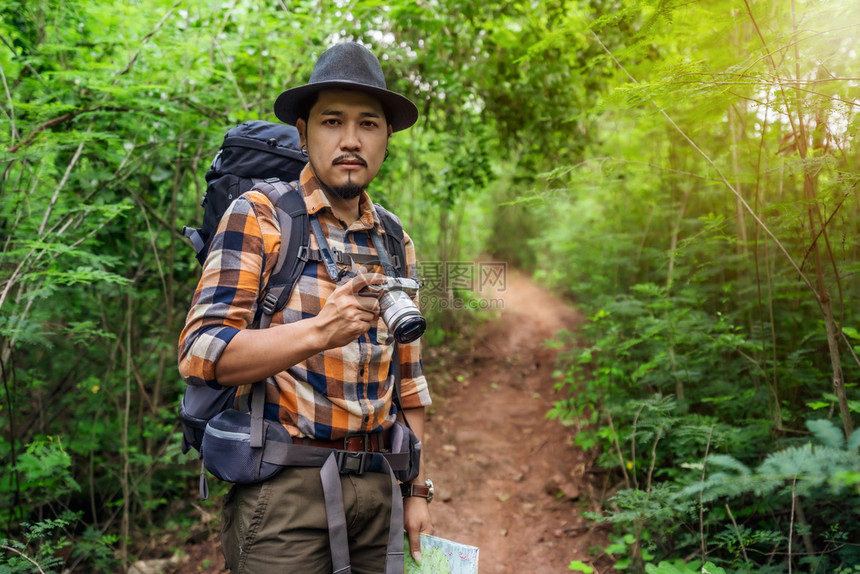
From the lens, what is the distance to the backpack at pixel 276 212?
1.81 m

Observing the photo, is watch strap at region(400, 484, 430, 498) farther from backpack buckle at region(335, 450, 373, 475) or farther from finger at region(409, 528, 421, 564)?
backpack buckle at region(335, 450, 373, 475)

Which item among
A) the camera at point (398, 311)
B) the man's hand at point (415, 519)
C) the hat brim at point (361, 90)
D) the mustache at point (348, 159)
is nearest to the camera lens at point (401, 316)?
the camera at point (398, 311)

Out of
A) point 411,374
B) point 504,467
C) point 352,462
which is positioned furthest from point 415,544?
point 504,467

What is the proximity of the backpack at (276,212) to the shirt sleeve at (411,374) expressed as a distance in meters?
0.10

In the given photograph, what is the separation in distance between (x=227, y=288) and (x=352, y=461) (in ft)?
2.41

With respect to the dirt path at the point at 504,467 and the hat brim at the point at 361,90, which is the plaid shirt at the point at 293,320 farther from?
the dirt path at the point at 504,467

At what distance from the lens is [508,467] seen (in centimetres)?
528

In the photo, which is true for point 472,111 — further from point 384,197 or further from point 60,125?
point 60,125

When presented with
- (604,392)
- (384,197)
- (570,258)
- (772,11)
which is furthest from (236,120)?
(570,258)

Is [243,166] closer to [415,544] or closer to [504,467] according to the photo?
[415,544]

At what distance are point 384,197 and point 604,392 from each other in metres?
2.87

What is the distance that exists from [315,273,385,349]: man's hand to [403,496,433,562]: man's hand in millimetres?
952

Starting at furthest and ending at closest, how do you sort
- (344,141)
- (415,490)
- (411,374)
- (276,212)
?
(411,374) < (415,490) < (344,141) < (276,212)

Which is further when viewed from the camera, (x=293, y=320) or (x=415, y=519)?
(x=415, y=519)
